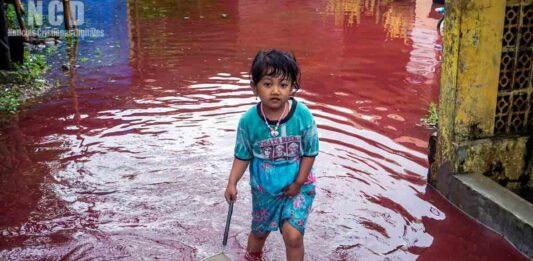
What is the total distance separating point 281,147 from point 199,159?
2.38 metres

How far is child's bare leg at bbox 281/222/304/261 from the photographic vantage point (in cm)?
309

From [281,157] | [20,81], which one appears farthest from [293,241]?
[20,81]

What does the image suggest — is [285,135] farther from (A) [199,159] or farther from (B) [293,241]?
(A) [199,159]

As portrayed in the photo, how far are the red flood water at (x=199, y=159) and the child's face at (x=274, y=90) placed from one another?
1.19 m

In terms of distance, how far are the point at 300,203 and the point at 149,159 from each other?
2582 mm

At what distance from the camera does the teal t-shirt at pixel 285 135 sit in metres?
3.06

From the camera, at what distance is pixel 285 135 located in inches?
121

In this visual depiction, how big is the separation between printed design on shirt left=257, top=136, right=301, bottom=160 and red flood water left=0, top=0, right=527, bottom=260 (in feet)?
2.81

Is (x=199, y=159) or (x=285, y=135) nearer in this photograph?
(x=285, y=135)

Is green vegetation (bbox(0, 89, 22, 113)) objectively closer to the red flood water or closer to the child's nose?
the red flood water

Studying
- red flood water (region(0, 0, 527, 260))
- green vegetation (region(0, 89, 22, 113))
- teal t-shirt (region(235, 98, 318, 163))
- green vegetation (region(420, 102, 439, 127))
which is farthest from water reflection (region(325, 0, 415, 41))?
teal t-shirt (region(235, 98, 318, 163))

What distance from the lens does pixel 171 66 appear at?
923cm

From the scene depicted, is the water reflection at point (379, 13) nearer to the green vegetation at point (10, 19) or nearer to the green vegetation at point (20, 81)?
the green vegetation at point (20, 81)

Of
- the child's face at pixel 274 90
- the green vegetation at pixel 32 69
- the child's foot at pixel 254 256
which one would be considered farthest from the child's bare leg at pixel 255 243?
the green vegetation at pixel 32 69
